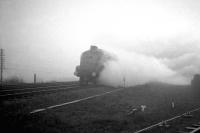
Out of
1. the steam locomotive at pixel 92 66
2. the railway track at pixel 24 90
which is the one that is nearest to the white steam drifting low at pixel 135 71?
the steam locomotive at pixel 92 66

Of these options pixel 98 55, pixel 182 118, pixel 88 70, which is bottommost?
pixel 182 118

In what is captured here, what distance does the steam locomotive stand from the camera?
911 inches

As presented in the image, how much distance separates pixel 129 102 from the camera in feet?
49.5

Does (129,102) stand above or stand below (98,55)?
below

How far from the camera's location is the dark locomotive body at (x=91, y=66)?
2314 cm

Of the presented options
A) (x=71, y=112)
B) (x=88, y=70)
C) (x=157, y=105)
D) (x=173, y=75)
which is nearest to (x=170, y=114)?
(x=157, y=105)

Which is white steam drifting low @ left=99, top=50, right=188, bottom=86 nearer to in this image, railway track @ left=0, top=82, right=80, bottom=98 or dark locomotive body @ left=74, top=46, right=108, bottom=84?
dark locomotive body @ left=74, top=46, right=108, bottom=84

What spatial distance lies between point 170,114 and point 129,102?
311 cm

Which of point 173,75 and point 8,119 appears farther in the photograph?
point 173,75

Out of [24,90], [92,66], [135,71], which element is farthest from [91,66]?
[24,90]

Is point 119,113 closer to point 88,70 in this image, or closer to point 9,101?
point 9,101

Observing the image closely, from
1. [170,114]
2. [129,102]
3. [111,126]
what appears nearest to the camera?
[111,126]

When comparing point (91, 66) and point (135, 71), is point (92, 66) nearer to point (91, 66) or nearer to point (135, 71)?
point (91, 66)

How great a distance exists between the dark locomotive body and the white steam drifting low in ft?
2.52
